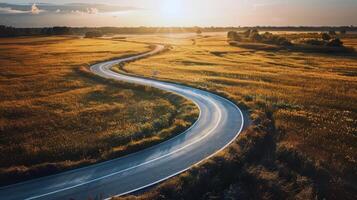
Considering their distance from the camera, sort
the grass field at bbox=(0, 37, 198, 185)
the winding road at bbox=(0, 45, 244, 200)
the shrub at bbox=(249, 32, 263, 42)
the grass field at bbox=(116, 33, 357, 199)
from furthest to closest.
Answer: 1. the shrub at bbox=(249, 32, 263, 42)
2. the grass field at bbox=(0, 37, 198, 185)
3. the grass field at bbox=(116, 33, 357, 199)
4. the winding road at bbox=(0, 45, 244, 200)

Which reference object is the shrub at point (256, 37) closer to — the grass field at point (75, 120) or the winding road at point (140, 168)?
the grass field at point (75, 120)

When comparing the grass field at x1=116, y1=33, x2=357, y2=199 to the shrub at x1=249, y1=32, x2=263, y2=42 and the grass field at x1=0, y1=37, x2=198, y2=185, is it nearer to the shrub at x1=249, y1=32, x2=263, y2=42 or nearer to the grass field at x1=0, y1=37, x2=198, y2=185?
the grass field at x1=0, y1=37, x2=198, y2=185

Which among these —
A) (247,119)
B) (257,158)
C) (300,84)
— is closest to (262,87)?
(300,84)

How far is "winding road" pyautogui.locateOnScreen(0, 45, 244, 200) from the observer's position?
2338 cm

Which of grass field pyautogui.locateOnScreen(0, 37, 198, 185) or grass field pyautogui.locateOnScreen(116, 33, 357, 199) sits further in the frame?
grass field pyautogui.locateOnScreen(0, 37, 198, 185)

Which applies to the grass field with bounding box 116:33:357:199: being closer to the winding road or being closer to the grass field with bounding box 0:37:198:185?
the winding road

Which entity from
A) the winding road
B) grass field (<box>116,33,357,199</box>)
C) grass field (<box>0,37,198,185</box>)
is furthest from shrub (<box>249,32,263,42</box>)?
the winding road

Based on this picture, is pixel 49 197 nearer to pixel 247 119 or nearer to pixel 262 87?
pixel 247 119

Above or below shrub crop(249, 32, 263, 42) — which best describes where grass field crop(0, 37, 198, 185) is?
below

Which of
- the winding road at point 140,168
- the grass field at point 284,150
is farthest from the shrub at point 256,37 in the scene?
the winding road at point 140,168

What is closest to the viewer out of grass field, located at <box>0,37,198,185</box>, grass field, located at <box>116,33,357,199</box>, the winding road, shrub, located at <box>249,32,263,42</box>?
the winding road

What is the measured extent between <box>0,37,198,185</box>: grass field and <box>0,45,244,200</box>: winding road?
1232 millimetres

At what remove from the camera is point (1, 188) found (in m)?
24.0

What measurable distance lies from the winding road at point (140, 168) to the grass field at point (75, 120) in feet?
4.04
